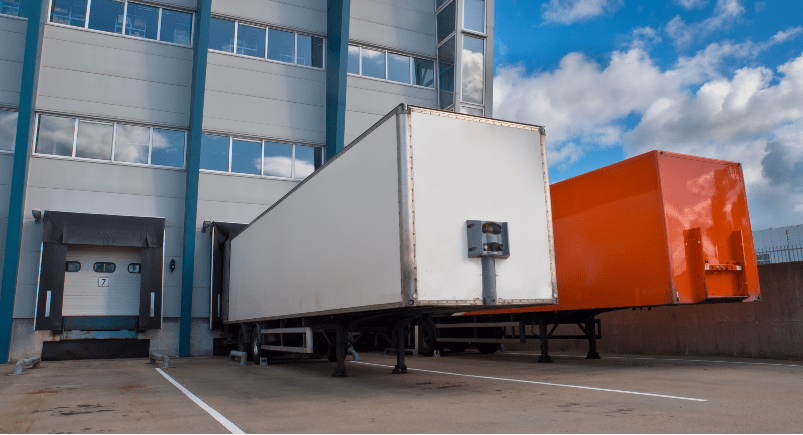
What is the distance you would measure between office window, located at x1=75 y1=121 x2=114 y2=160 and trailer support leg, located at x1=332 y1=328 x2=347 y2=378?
11604 mm

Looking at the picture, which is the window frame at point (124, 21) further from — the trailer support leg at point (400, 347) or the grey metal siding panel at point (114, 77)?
the trailer support leg at point (400, 347)

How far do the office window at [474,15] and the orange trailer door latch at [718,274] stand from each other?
1353 centimetres

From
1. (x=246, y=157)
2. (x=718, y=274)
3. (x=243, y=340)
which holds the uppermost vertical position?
(x=246, y=157)

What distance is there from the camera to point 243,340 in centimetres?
1452

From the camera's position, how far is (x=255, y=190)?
18578mm

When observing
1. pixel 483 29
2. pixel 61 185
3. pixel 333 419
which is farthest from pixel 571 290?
pixel 61 185

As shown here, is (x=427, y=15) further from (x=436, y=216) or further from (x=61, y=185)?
(x=436, y=216)

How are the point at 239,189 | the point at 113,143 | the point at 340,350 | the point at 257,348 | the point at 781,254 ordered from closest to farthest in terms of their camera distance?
the point at 340,350 < the point at 781,254 < the point at 257,348 < the point at 113,143 < the point at 239,189

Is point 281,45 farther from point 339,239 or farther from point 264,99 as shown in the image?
point 339,239

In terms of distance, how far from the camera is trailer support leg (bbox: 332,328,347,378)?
9.29 metres

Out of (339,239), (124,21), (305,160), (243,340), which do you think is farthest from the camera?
(305,160)

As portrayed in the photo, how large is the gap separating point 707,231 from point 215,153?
1448cm

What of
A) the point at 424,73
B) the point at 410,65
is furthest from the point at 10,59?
the point at 424,73

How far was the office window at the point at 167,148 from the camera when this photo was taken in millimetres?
17688
